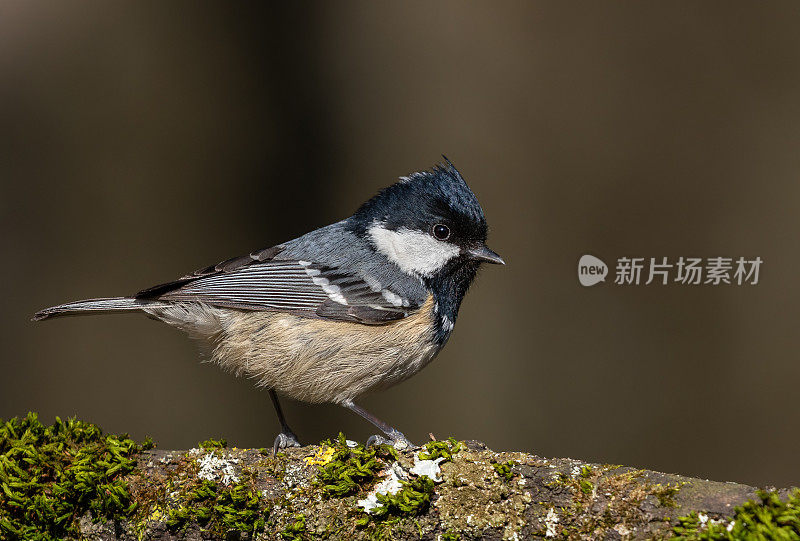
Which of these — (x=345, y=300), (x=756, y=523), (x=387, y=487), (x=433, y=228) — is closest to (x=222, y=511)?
(x=387, y=487)

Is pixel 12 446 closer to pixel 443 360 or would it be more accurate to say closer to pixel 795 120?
pixel 443 360

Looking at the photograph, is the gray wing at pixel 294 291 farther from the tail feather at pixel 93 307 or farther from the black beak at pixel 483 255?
the black beak at pixel 483 255

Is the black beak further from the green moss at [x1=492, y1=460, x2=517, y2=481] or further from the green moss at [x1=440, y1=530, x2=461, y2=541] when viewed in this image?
the green moss at [x1=440, y1=530, x2=461, y2=541]

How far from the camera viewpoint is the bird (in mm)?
2834

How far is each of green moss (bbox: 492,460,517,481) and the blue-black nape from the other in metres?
1.28

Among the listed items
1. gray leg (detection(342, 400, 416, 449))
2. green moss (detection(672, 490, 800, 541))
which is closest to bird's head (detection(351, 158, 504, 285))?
gray leg (detection(342, 400, 416, 449))

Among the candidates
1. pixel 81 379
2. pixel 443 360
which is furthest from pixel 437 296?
pixel 81 379

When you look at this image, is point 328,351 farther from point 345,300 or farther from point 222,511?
point 222,511

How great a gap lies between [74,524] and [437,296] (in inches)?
62.4

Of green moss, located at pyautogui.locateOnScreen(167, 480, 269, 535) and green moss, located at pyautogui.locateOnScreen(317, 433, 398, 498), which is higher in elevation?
green moss, located at pyautogui.locateOnScreen(317, 433, 398, 498)

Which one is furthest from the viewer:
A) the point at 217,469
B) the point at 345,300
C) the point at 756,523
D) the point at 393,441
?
the point at 345,300

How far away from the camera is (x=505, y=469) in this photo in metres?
1.93

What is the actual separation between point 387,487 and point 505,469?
335mm

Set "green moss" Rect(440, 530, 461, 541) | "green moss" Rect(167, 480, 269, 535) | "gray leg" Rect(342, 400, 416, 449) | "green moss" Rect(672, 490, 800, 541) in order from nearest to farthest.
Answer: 1. "green moss" Rect(672, 490, 800, 541)
2. "green moss" Rect(440, 530, 461, 541)
3. "green moss" Rect(167, 480, 269, 535)
4. "gray leg" Rect(342, 400, 416, 449)
